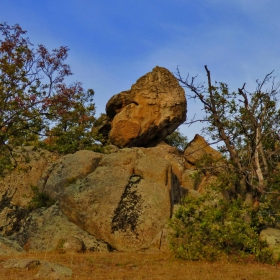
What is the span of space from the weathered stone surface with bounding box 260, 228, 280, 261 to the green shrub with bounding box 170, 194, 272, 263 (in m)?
0.25

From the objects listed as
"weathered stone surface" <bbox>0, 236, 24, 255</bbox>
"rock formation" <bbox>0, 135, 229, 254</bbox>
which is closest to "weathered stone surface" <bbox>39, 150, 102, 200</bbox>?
"rock formation" <bbox>0, 135, 229, 254</bbox>

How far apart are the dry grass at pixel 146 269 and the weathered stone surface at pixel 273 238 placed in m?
0.86

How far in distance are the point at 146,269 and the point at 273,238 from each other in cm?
553

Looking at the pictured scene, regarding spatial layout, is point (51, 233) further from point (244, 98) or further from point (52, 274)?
point (244, 98)

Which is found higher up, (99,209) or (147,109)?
(147,109)

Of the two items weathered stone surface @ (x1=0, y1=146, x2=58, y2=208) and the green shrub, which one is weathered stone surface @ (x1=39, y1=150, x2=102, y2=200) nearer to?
weathered stone surface @ (x1=0, y1=146, x2=58, y2=208)

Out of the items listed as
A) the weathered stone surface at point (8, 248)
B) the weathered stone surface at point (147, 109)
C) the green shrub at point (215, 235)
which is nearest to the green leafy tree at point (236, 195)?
the green shrub at point (215, 235)

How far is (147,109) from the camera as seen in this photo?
38.6m

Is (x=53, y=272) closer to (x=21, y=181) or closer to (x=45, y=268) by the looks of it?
(x=45, y=268)

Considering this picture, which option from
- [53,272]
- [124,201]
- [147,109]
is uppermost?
[147,109]

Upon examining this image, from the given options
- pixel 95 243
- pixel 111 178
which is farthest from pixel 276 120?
pixel 95 243

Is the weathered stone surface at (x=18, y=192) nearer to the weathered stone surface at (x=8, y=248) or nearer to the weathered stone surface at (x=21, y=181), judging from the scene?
the weathered stone surface at (x=21, y=181)

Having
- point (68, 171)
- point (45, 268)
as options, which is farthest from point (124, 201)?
point (45, 268)

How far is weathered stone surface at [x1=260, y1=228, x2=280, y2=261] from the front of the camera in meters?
15.5
